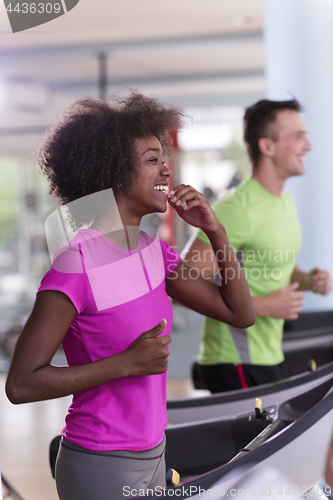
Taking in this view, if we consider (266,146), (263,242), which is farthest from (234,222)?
(266,146)

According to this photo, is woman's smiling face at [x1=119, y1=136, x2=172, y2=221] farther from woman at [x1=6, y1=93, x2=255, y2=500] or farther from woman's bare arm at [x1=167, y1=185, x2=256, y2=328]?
woman's bare arm at [x1=167, y1=185, x2=256, y2=328]

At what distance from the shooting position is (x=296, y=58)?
2.74m

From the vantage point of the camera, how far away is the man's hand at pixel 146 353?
2.98 feet

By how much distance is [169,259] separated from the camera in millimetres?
1169

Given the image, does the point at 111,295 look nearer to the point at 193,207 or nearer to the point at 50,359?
the point at 50,359

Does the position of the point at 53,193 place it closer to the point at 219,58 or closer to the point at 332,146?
the point at 332,146

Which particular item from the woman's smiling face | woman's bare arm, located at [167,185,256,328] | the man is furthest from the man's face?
the woman's smiling face

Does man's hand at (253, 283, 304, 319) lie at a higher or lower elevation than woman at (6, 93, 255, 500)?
lower

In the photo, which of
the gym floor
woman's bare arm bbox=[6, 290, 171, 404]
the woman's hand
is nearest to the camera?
woman's bare arm bbox=[6, 290, 171, 404]

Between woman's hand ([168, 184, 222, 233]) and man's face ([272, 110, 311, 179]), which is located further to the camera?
man's face ([272, 110, 311, 179])

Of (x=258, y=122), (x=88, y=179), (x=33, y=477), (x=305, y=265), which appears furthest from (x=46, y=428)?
(x=88, y=179)

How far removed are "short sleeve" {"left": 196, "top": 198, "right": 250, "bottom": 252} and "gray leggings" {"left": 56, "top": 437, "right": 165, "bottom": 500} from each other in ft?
2.36

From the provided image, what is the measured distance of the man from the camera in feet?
5.45

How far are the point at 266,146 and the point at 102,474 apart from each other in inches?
43.7
